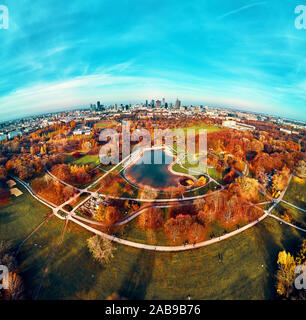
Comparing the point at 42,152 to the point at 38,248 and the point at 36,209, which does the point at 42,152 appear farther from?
the point at 38,248

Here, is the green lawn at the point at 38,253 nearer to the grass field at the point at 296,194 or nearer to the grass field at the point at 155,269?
the grass field at the point at 155,269

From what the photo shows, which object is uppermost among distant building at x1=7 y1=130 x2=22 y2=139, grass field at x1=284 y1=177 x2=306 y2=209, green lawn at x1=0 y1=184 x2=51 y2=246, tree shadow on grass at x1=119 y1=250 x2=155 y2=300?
distant building at x1=7 y1=130 x2=22 y2=139

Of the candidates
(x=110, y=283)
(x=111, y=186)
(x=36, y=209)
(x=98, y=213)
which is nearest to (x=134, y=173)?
(x=111, y=186)

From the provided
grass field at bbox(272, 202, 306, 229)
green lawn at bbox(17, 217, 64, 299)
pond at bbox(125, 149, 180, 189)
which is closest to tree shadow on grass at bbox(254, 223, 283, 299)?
grass field at bbox(272, 202, 306, 229)

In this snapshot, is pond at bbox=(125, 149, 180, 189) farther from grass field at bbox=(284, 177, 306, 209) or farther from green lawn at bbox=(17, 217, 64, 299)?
grass field at bbox=(284, 177, 306, 209)

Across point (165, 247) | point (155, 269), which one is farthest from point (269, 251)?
point (155, 269)
